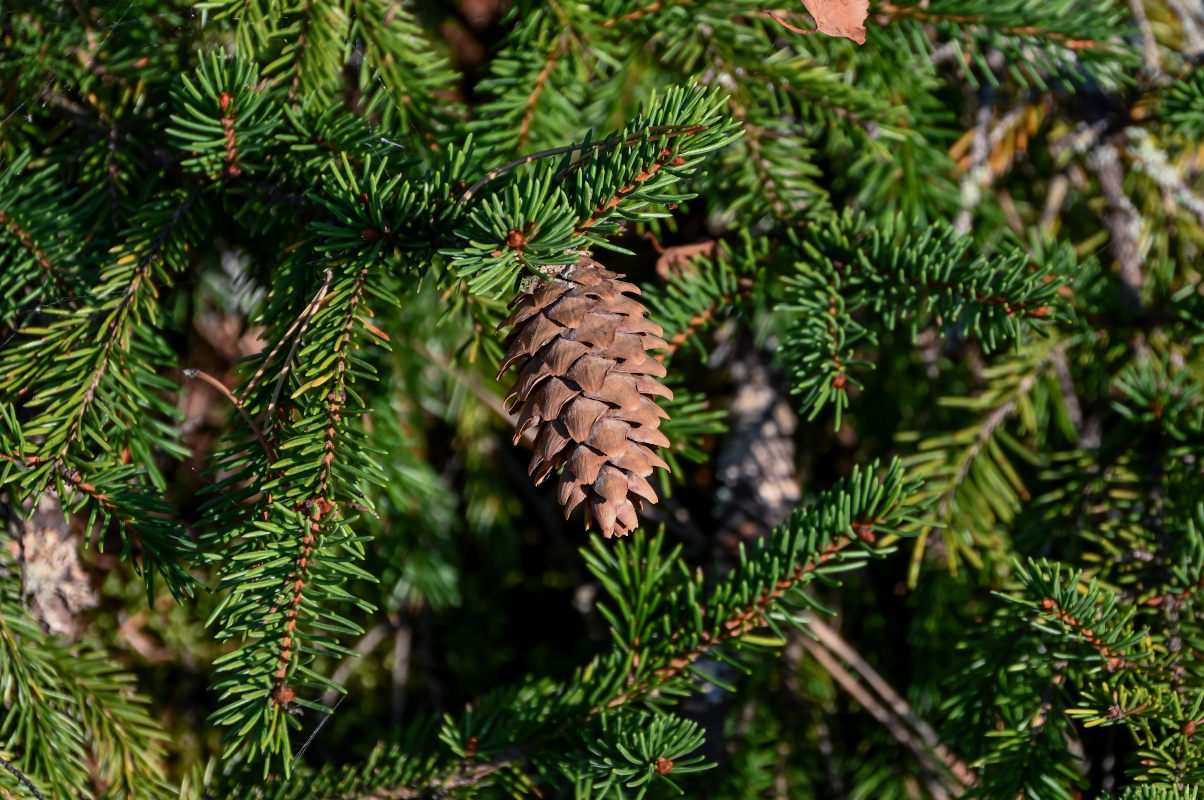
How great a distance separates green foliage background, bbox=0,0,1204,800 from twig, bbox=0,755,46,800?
32 mm

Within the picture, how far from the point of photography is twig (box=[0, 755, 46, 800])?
82cm

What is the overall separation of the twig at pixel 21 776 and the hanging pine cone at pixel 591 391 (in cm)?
57

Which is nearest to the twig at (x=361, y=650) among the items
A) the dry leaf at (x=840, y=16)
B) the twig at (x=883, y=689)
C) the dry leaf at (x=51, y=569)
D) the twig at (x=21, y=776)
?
the dry leaf at (x=51, y=569)

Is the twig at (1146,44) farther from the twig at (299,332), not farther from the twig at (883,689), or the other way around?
the twig at (299,332)

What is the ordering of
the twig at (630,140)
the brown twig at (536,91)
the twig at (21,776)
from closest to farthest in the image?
the twig at (630,140) → the twig at (21,776) → the brown twig at (536,91)

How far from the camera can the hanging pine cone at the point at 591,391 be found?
2.34 feet

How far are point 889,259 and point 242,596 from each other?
699 mm

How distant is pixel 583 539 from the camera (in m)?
1.51

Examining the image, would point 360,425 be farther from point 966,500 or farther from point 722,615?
point 966,500

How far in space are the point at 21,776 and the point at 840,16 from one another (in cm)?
105

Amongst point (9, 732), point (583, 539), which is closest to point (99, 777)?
point (9, 732)

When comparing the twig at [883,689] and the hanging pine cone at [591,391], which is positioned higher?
the hanging pine cone at [591,391]

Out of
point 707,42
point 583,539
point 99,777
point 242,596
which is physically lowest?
point 583,539

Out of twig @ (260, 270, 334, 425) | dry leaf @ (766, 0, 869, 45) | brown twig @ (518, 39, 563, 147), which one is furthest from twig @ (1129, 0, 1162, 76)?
twig @ (260, 270, 334, 425)
